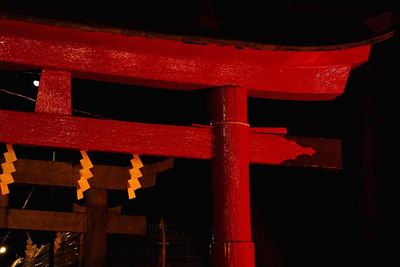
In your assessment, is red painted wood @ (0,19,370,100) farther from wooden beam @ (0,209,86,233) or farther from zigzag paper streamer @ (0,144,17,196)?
wooden beam @ (0,209,86,233)

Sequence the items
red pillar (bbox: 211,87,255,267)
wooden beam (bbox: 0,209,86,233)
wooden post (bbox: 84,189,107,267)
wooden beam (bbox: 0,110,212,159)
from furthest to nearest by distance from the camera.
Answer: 1. wooden beam (bbox: 0,209,86,233)
2. wooden post (bbox: 84,189,107,267)
3. red pillar (bbox: 211,87,255,267)
4. wooden beam (bbox: 0,110,212,159)

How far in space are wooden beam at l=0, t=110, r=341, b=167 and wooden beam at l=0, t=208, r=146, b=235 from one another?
4554mm

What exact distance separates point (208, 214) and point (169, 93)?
2661 mm

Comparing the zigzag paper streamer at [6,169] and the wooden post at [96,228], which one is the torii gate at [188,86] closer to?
the zigzag paper streamer at [6,169]

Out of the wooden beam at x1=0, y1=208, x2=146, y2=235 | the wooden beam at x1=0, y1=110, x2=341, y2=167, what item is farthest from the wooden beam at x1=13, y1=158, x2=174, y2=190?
the wooden beam at x1=0, y1=110, x2=341, y2=167

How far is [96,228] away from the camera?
9.02 meters

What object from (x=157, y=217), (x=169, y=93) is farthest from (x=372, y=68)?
(x=157, y=217)

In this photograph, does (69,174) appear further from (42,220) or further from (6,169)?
(6,169)

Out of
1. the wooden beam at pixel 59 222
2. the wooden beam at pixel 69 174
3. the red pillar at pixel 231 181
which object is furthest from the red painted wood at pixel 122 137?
the wooden beam at pixel 59 222

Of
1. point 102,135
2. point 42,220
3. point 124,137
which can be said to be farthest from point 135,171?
point 42,220

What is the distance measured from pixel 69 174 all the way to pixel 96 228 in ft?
3.82

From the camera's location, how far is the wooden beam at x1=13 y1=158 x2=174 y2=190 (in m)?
8.21

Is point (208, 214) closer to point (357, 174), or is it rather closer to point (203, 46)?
point (357, 174)

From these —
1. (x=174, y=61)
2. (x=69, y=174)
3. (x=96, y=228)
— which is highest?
(x=174, y=61)
